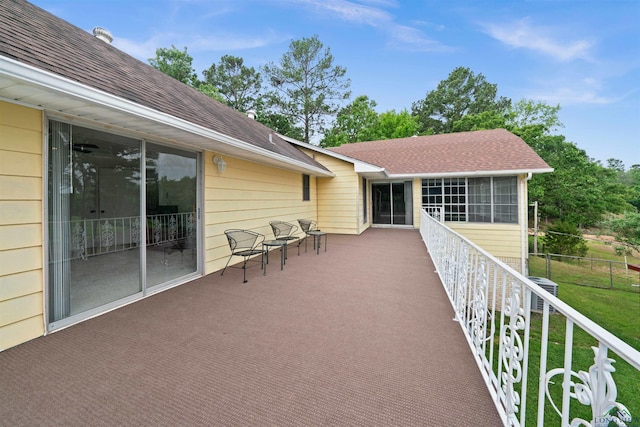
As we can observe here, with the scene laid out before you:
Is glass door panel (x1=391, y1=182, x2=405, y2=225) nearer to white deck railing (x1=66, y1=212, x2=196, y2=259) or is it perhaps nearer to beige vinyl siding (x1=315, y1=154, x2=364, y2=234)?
beige vinyl siding (x1=315, y1=154, x2=364, y2=234)

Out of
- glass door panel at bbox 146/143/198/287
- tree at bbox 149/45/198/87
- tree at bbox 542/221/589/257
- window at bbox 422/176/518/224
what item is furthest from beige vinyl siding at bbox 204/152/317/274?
tree at bbox 149/45/198/87

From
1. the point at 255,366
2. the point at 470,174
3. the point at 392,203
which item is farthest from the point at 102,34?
the point at 470,174

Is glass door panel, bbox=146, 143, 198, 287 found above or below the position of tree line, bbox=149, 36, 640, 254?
below

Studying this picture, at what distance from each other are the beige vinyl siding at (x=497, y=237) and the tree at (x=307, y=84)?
16.1 metres

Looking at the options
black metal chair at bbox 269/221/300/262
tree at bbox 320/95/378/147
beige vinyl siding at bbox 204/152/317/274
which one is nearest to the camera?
beige vinyl siding at bbox 204/152/317/274

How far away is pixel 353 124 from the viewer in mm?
24109

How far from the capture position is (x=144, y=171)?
3.78 meters

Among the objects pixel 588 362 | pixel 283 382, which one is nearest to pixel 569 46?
pixel 588 362

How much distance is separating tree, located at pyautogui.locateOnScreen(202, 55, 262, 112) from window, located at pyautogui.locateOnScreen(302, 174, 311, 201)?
606 inches

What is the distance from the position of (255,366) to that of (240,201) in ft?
13.6

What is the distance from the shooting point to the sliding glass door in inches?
114

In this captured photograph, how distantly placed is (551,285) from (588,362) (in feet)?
7.30

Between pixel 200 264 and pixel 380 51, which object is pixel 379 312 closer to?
pixel 200 264

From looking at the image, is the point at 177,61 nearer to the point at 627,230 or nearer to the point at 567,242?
the point at 567,242
